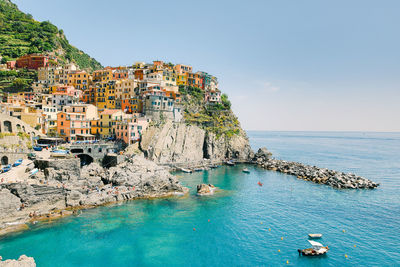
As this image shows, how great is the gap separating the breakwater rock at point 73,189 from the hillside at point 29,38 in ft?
259

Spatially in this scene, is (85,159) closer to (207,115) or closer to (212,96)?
(207,115)

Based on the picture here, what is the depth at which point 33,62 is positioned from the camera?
94.4 metres

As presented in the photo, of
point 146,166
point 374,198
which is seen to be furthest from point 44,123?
point 374,198

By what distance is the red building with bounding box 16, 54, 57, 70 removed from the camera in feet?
309

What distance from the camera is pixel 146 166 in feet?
179

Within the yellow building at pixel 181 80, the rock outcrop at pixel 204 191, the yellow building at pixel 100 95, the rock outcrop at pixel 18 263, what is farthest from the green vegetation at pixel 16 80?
the rock outcrop at pixel 18 263

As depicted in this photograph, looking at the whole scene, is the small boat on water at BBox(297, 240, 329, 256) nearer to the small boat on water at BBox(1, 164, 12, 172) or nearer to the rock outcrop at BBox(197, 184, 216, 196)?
the rock outcrop at BBox(197, 184, 216, 196)

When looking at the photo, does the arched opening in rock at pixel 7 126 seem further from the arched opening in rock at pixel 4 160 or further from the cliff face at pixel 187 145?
the cliff face at pixel 187 145

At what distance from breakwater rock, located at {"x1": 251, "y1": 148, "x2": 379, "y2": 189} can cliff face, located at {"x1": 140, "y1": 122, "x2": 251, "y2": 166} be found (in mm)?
9505

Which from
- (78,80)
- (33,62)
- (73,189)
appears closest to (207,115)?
(78,80)

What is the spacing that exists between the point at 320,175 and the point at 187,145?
136ft

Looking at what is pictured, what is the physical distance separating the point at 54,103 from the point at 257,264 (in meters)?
76.1

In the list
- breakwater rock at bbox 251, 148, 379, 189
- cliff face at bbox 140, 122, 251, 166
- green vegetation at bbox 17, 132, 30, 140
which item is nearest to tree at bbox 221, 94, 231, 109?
cliff face at bbox 140, 122, 251, 166

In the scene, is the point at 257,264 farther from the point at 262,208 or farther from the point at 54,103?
the point at 54,103
